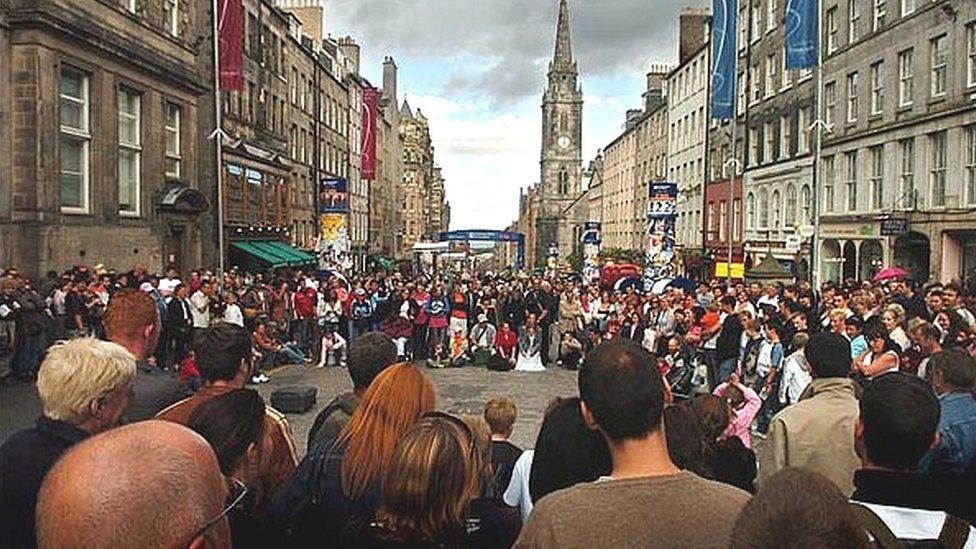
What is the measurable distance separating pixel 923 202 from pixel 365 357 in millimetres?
26852

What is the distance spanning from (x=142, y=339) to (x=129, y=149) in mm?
21872

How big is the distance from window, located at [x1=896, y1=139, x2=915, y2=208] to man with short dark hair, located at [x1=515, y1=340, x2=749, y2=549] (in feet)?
93.9

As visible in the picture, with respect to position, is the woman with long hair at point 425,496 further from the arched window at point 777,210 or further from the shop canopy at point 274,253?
the arched window at point 777,210

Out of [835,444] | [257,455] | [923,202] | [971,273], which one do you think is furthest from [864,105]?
[257,455]

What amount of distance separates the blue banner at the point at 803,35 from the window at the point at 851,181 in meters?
12.2

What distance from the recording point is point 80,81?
22.0 metres

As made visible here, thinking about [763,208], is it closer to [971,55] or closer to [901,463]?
[971,55]

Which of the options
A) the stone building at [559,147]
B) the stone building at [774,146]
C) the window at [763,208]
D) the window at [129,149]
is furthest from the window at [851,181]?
the stone building at [559,147]

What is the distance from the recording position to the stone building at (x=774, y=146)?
39000 mm

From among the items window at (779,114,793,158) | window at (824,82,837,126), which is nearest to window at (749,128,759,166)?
window at (779,114,793,158)

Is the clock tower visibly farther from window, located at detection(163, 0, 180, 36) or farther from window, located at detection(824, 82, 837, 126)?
window, located at detection(163, 0, 180, 36)

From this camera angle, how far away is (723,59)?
2942cm

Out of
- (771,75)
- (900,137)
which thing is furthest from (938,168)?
(771,75)

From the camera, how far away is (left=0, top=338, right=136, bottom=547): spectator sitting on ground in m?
3.21
